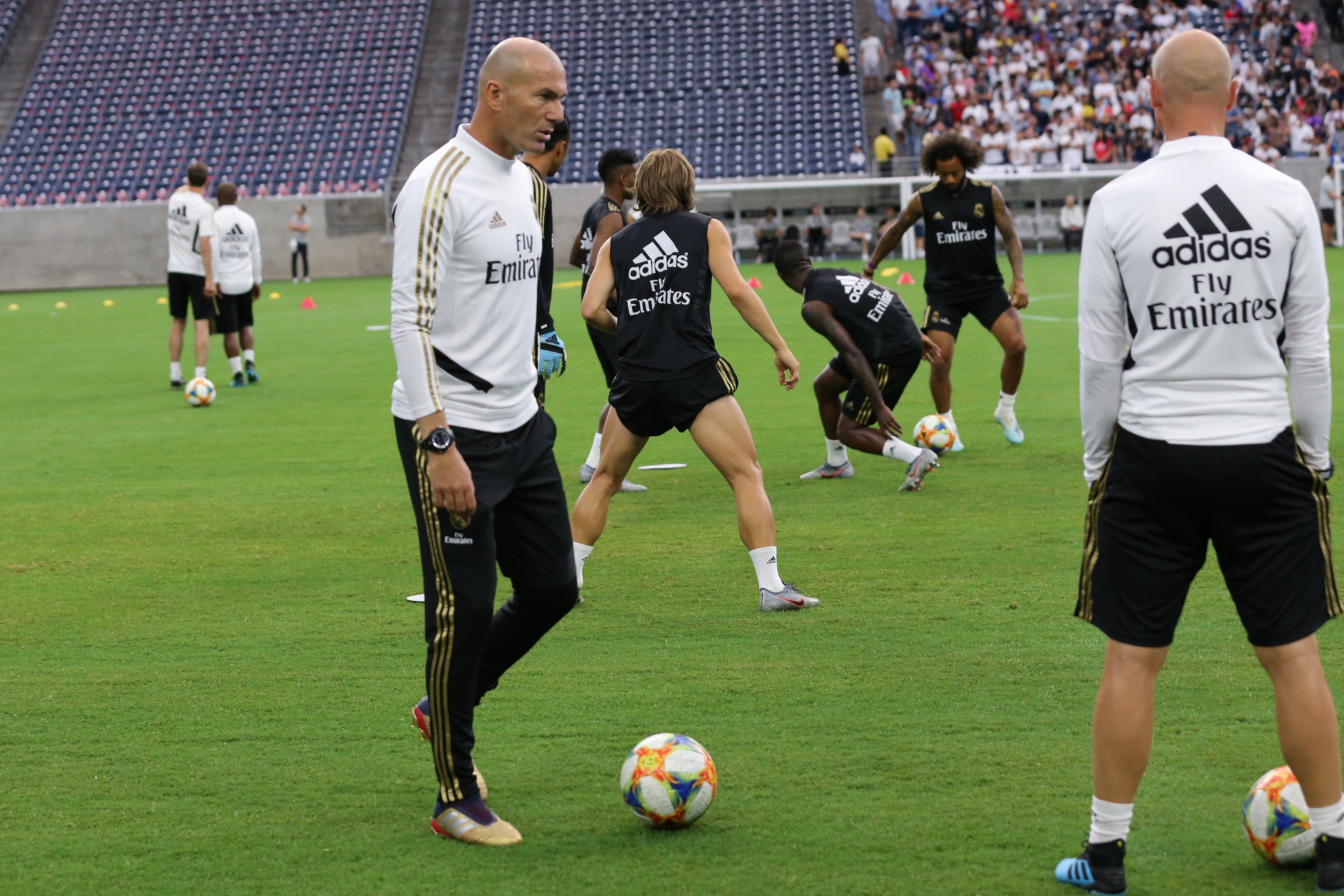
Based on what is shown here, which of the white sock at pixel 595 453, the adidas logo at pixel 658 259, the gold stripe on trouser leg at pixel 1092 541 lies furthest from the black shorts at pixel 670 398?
the gold stripe on trouser leg at pixel 1092 541

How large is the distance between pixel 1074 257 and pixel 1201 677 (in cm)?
3009

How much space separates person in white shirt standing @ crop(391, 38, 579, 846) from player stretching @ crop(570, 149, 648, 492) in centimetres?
345

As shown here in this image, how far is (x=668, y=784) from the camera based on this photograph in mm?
3984

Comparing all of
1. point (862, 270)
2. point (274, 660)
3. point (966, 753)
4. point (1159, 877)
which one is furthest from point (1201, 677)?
point (862, 270)

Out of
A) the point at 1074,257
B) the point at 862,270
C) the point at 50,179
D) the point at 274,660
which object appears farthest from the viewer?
the point at 50,179

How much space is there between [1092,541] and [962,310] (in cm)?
721

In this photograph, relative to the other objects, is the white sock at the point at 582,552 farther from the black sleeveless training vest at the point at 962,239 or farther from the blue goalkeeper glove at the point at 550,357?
the black sleeveless training vest at the point at 962,239

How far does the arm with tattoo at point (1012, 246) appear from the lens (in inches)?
406

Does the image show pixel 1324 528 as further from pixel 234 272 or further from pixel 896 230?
pixel 234 272

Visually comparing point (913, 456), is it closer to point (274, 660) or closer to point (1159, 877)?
point (274, 660)

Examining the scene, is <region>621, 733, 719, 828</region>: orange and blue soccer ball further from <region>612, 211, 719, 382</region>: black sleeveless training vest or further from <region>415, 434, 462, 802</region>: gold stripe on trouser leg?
<region>612, 211, 719, 382</region>: black sleeveless training vest

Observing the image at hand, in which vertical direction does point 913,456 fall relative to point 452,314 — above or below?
below

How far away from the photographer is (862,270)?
1002 cm

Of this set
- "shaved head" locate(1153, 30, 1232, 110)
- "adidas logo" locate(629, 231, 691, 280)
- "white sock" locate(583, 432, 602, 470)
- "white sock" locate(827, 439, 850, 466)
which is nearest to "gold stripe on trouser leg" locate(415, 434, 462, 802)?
"shaved head" locate(1153, 30, 1232, 110)
